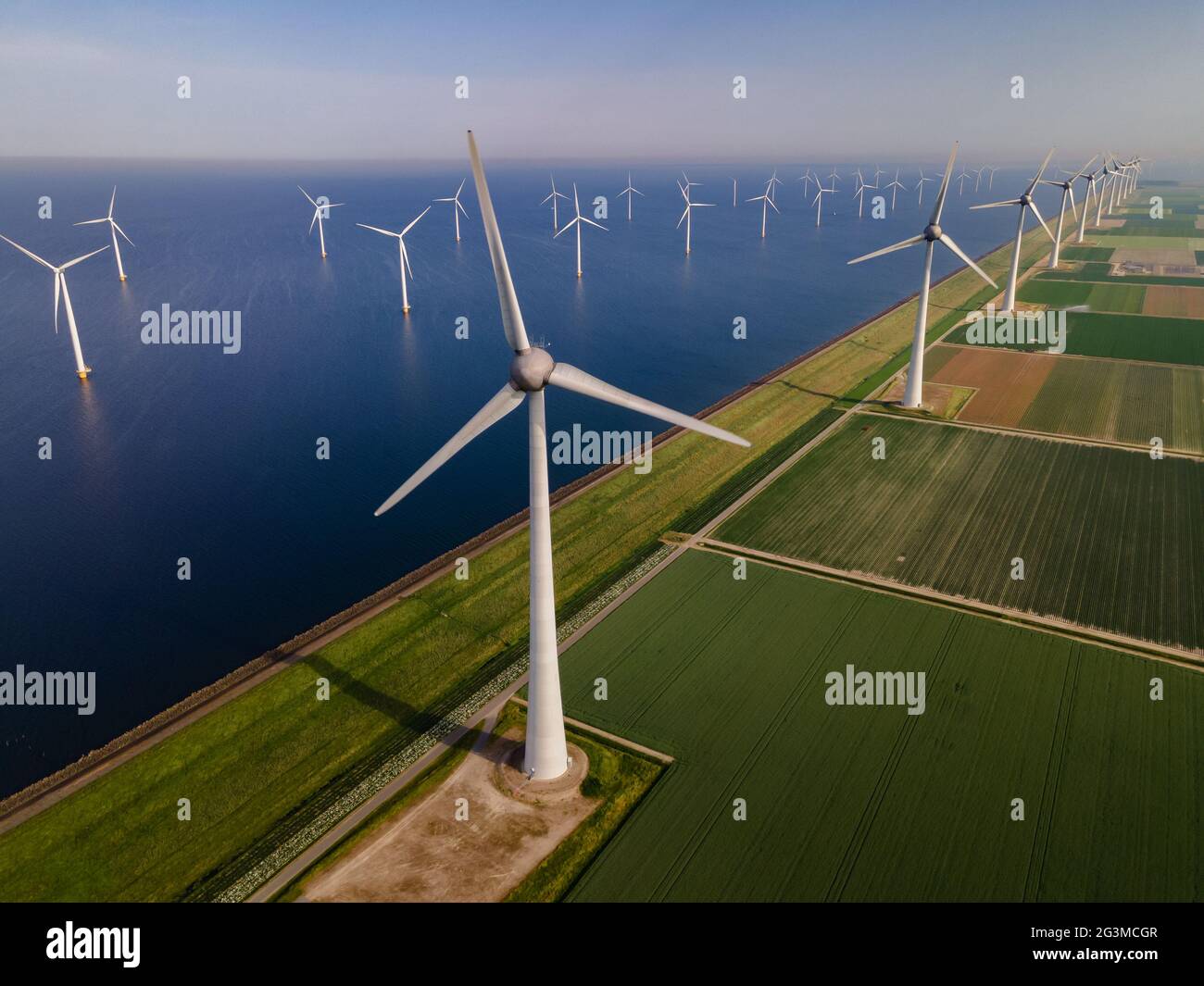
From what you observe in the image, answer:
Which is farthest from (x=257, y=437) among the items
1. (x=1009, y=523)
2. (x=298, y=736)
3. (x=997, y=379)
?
(x=997, y=379)

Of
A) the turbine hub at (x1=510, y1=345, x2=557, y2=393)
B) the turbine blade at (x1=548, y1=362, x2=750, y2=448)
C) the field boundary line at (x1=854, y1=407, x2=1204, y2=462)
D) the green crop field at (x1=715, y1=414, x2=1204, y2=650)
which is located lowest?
the green crop field at (x1=715, y1=414, x2=1204, y2=650)

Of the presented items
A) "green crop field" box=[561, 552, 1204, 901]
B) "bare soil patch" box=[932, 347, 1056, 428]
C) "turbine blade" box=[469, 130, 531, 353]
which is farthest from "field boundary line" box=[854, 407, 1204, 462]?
"turbine blade" box=[469, 130, 531, 353]

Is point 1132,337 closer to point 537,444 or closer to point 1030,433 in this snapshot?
point 1030,433

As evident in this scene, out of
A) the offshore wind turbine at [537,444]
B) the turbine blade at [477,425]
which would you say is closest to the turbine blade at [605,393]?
the offshore wind turbine at [537,444]

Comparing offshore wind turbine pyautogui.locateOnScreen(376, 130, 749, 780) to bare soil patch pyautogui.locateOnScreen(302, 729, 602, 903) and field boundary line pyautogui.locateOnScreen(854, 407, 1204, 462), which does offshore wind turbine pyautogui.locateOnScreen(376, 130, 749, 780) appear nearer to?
bare soil patch pyautogui.locateOnScreen(302, 729, 602, 903)

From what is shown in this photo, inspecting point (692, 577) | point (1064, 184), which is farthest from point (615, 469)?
point (1064, 184)
